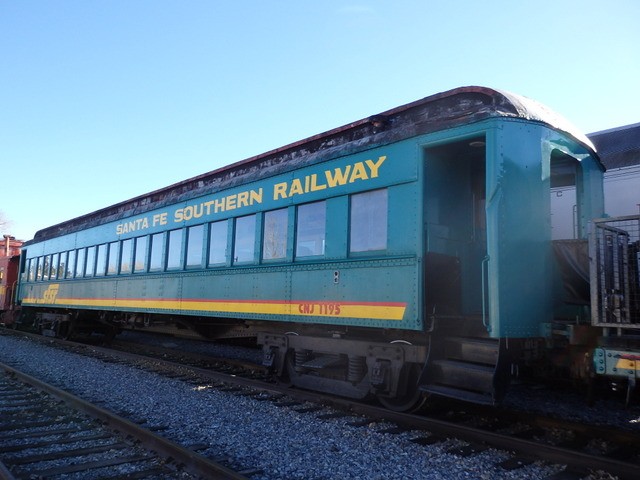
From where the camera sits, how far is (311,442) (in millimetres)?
4656

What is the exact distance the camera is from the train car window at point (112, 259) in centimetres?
1149

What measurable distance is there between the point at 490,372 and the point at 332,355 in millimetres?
2339

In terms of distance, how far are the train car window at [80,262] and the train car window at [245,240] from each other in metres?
7.13

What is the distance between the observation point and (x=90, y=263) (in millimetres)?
12727

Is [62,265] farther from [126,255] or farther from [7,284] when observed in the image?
[7,284]

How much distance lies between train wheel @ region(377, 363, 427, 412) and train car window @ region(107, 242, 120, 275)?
318 inches

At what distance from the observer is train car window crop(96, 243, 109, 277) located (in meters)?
12.0

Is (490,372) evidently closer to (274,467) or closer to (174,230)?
(274,467)

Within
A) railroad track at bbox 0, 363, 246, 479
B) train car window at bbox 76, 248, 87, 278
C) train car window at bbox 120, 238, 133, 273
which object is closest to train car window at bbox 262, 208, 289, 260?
railroad track at bbox 0, 363, 246, 479

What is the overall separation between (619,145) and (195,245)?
27.4ft

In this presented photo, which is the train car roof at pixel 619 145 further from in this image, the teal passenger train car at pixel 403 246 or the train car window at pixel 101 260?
the train car window at pixel 101 260

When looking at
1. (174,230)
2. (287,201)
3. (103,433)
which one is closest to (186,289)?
(174,230)

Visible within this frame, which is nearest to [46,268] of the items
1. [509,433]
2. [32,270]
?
[32,270]

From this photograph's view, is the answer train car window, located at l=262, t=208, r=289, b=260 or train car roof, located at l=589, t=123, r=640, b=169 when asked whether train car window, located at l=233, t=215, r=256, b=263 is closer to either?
train car window, located at l=262, t=208, r=289, b=260
